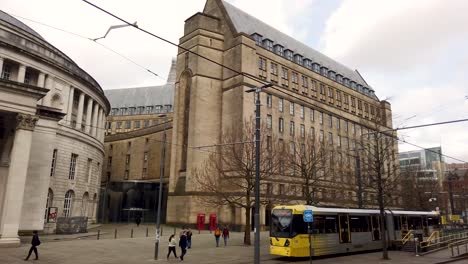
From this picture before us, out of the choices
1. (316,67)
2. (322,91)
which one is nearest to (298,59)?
(316,67)

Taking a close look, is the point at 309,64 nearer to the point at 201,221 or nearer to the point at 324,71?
the point at 324,71

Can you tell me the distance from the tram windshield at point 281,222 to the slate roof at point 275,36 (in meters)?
40.2

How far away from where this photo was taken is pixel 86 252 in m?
22.8

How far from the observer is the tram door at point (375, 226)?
89.6 ft

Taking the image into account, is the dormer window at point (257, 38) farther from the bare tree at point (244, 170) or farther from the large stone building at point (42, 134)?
the bare tree at point (244, 170)

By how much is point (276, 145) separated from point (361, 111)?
151ft

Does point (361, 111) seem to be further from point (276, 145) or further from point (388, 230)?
point (388, 230)

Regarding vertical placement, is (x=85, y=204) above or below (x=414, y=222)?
above

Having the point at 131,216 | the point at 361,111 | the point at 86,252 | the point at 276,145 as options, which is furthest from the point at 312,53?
the point at 86,252

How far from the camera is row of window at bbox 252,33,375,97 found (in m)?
59.1

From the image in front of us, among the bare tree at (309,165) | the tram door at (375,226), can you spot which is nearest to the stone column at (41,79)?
the bare tree at (309,165)

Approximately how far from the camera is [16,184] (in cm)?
2586

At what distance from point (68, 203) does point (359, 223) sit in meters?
36.3

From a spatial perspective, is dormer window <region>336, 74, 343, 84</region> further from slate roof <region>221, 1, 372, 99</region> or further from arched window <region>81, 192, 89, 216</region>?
arched window <region>81, 192, 89, 216</region>
